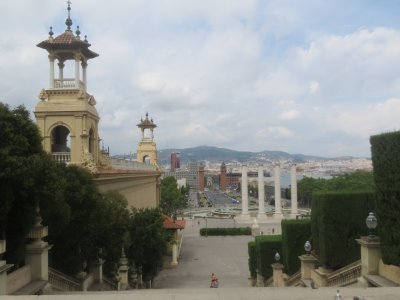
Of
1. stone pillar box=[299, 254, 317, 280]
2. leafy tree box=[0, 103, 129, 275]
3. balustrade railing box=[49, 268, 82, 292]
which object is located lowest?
stone pillar box=[299, 254, 317, 280]

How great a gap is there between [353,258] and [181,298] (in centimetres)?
1332

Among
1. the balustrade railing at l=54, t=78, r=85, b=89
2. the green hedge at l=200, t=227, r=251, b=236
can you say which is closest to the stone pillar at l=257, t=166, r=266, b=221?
the green hedge at l=200, t=227, r=251, b=236

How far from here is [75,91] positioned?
87.9 feet

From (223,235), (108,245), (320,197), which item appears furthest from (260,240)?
(223,235)

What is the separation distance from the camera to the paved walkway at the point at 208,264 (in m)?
36.5

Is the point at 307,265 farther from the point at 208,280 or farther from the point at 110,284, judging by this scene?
the point at 208,280

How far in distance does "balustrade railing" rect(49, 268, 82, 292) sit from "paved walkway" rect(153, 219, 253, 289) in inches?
666

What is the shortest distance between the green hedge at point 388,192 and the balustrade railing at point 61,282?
437 inches

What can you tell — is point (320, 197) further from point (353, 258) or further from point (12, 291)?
point (12, 291)

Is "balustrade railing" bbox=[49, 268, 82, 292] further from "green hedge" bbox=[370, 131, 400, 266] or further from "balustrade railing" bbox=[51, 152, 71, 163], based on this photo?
"green hedge" bbox=[370, 131, 400, 266]

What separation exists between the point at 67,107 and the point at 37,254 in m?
12.9

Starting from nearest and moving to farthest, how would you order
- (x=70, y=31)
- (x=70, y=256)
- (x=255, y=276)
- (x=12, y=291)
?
(x=12, y=291), (x=70, y=256), (x=70, y=31), (x=255, y=276)

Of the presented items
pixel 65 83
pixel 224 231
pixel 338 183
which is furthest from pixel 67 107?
pixel 338 183

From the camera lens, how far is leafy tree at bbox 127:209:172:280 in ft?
94.0
